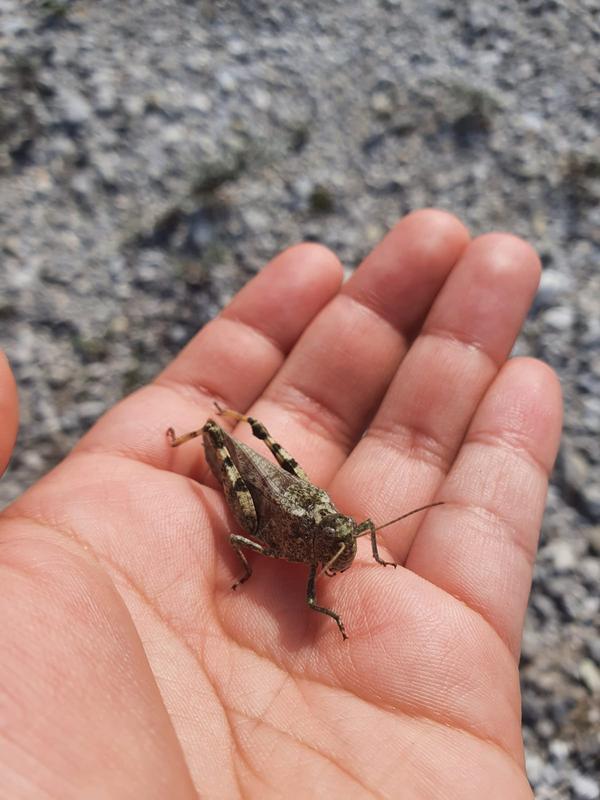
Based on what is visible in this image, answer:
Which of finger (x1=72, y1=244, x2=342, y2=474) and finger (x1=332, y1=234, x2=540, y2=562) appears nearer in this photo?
finger (x1=332, y1=234, x2=540, y2=562)

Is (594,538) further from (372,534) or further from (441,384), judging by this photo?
(372,534)

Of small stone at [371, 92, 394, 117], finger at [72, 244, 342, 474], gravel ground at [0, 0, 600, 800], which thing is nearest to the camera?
finger at [72, 244, 342, 474]

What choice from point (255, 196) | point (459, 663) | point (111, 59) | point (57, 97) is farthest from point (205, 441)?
point (111, 59)

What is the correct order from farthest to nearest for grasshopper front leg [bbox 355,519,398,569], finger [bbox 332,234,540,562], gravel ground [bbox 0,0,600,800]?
1. gravel ground [bbox 0,0,600,800]
2. finger [bbox 332,234,540,562]
3. grasshopper front leg [bbox 355,519,398,569]

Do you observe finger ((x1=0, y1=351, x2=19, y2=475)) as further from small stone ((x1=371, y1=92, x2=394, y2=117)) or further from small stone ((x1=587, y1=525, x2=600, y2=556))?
small stone ((x1=371, y1=92, x2=394, y2=117))

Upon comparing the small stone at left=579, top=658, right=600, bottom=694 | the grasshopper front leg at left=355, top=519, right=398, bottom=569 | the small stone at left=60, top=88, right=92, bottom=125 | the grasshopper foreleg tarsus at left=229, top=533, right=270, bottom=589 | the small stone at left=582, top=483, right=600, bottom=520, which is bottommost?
the small stone at left=579, top=658, right=600, bottom=694

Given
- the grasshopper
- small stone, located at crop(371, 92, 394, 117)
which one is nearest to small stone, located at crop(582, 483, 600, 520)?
the grasshopper

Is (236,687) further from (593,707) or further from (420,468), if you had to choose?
(593,707)
